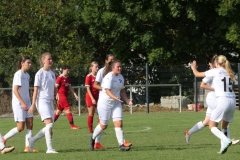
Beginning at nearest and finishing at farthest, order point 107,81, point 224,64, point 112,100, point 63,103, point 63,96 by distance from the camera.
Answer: point 224,64
point 107,81
point 112,100
point 63,103
point 63,96

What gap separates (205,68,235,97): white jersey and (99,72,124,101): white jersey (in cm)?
190

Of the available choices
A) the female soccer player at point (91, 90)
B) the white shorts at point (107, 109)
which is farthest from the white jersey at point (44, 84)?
the female soccer player at point (91, 90)

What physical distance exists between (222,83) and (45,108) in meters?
3.30

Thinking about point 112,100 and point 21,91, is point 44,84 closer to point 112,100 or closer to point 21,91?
point 21,91

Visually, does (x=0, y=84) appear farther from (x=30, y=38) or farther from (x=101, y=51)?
(x=101, y=51)

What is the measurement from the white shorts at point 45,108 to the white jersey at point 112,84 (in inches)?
40.6

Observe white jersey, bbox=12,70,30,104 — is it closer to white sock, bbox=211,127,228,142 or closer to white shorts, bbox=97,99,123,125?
white shorts, bbox=97,99,123,125

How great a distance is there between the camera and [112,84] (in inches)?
504

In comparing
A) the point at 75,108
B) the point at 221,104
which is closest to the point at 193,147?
the point at 221,104

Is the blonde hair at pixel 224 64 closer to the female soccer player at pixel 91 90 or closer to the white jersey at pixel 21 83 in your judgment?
the white jersey at pixel 21 83

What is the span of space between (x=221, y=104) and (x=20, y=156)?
3744mm

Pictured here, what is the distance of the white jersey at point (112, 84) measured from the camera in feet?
41.7

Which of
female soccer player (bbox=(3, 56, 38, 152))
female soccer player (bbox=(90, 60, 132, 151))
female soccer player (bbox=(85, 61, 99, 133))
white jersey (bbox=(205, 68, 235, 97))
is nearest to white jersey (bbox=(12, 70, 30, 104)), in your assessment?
female soccer player (bbox=(3, 56, 38, 152))


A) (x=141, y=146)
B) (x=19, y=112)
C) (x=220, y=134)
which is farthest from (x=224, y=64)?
(x=19, y=112)
